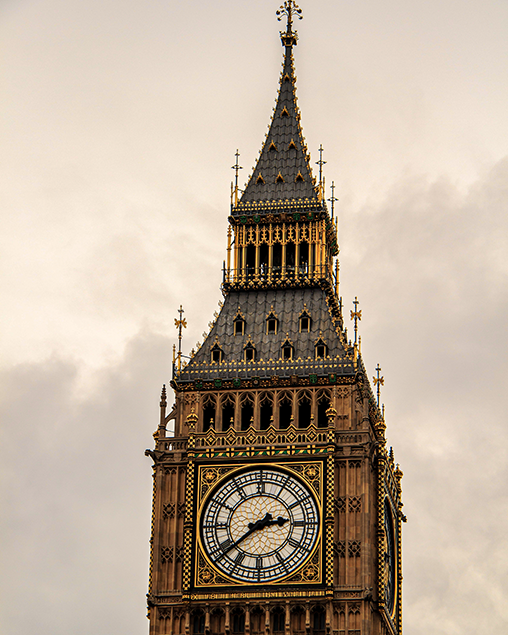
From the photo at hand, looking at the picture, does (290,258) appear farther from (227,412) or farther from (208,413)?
(208,413)

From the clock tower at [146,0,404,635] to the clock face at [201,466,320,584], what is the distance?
Result: 4 centimetres

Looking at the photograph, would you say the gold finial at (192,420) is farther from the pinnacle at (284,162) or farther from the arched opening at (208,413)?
the pinnacle at (284,162)

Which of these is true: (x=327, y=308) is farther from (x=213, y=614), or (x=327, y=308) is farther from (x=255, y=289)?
(x=213, y=614)

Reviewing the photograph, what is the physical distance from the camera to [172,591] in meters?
87.2

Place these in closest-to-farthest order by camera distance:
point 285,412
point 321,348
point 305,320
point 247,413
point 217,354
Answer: point 285,412 < point 247,413 < point 321,348 < point 217,354 < point 305,320

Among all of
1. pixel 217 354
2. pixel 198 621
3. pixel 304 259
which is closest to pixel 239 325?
pixel 217 354

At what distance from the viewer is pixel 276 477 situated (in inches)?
3482

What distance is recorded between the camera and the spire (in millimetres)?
97688

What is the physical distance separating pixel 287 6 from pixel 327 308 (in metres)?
16.8

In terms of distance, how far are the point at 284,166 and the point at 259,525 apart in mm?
18776

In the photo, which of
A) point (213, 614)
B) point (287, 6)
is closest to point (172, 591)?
point (213, 614)

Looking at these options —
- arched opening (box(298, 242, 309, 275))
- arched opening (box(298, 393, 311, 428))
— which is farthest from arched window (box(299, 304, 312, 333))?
arched opening (box(298, 393, 311, 428))

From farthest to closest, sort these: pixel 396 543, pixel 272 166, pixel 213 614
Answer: pixel 272 166
pixel 396 543
pixel 213 614

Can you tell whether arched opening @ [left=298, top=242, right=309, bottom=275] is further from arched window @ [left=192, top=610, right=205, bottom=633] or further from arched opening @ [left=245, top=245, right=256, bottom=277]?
arched window @ [left=192, top=610, right=205, bottom=633]
